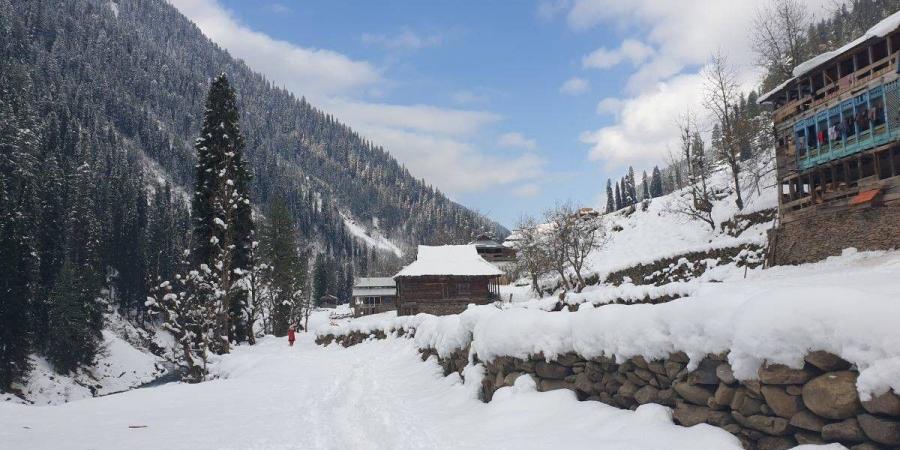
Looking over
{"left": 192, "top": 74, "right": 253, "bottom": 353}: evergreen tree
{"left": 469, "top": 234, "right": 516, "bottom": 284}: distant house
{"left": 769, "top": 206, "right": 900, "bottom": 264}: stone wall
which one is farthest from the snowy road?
{"left": 469, "top": 234, "right": 516, "bottom": 284}: distant house

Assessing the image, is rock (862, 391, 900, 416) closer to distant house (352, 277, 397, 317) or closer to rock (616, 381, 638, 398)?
rock (616, 381, 638, 398)

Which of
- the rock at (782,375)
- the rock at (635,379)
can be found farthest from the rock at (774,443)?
the rock at (635,379)

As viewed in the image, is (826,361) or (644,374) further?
(644,374)

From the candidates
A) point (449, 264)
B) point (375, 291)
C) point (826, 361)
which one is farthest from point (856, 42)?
point (375, 291)

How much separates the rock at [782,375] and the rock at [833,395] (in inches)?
3.1

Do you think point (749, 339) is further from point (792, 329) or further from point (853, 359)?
point (853, 359)

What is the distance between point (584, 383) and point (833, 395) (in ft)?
11.5

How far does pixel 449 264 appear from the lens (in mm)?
44969

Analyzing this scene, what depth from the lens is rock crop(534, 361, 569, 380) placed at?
7.76 metres

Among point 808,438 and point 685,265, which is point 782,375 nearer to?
point 808,438

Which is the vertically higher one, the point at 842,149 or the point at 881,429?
the point at 842,149

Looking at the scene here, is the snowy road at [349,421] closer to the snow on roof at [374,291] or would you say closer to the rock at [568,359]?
the rock at [568,359]

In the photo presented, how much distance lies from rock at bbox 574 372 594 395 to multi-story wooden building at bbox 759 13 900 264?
2042 centimetres

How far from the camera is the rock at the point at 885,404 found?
367 centimetres
